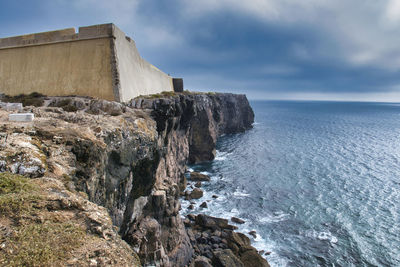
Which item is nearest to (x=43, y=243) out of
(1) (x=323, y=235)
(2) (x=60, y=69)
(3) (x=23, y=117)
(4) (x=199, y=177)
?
(3) (x=23, y=117)

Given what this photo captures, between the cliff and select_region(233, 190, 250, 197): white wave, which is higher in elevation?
the cliff

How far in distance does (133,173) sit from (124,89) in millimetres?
11987

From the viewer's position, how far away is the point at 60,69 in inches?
1036

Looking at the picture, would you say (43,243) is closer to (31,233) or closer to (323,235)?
(31,233)

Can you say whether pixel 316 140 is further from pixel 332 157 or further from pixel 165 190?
pixel 165 190

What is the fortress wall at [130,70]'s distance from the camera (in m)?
25.2

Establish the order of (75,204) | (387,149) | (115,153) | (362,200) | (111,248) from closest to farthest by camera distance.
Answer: (111,248), (75,204), (115,153), (362,200), (387,149)

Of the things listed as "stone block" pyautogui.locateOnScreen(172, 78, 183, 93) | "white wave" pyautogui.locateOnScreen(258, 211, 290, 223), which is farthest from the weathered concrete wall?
"stone block" pyautogui.locateOnScreen(172, 78, 183, 93)

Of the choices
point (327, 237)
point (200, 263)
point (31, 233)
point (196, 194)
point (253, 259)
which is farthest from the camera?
point (196, 194)

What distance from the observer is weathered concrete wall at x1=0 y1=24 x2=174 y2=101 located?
2431 cm

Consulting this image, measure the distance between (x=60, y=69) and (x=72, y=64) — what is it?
1780mm

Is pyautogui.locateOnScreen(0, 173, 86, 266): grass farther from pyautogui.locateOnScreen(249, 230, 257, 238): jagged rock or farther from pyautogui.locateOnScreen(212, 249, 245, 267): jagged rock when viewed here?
pyautogui.locateOnScreen(249, 230, 257, 238): jagged rock

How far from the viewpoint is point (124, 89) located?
25516mm

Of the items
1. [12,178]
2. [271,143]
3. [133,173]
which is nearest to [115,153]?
[133,173]
